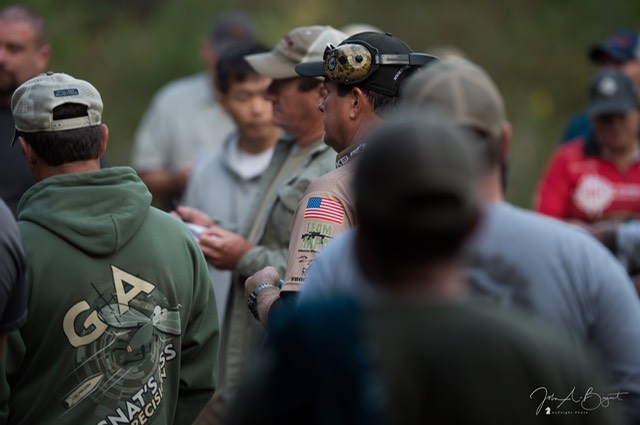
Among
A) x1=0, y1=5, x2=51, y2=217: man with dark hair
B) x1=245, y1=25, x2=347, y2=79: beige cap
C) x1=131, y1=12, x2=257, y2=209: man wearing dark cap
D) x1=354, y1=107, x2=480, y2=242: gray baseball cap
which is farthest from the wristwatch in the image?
x1=131, y1=12, x2=257, y2=209: man wearing dark cap

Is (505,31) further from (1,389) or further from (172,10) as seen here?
(1,389)

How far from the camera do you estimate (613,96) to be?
735 cm

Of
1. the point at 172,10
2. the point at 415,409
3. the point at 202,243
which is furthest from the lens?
the point at 172,10

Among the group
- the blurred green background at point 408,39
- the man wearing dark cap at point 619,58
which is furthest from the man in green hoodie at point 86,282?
the blurred green background at point 408,39

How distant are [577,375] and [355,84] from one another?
197cm

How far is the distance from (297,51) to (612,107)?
10.2 feet

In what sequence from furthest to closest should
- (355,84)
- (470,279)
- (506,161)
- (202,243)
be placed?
1. (202,243)
2. (355,84)
3. (506,161)
4. (470,279)

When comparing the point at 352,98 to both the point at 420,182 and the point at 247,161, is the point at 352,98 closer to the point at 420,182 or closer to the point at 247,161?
the point at 420,182

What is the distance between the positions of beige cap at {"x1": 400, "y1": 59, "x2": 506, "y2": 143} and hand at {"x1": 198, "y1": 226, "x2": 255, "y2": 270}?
2.39 m

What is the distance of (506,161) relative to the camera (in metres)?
2.82

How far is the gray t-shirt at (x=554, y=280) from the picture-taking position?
2.64 metres

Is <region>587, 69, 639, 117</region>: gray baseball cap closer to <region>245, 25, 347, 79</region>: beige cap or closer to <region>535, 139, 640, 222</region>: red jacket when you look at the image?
<region>535, 139, 640, 222</region>: red jacket

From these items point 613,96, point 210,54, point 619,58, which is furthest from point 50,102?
point 619,58

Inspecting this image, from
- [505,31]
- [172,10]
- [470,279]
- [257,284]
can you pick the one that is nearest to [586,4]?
[505,31]
